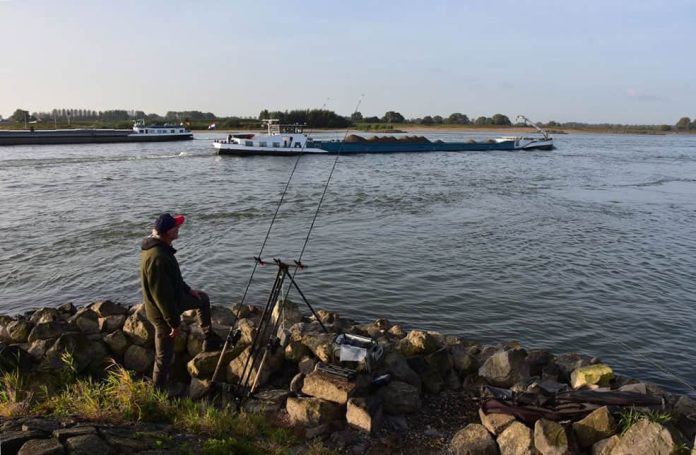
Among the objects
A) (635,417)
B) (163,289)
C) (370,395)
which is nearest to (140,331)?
(163,289)

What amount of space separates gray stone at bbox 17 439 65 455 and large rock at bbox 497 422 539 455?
4069mm

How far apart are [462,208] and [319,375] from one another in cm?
1880

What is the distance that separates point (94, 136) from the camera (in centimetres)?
7056

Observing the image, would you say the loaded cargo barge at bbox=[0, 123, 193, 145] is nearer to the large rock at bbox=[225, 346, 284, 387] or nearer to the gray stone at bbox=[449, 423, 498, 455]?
the large rock at bbox=[225, 346, 284, 387]

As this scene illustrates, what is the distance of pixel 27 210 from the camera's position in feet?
73.4

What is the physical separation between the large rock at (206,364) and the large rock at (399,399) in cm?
199

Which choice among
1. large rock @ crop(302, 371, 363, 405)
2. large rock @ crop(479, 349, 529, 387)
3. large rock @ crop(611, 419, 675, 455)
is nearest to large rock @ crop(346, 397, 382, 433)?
large rock @ crop(302, 371, 363, 405)

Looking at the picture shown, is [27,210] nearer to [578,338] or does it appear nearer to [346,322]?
[346,322]

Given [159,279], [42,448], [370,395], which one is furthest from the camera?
[370,395]

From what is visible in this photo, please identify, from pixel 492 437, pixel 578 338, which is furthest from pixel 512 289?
pixel 492 437

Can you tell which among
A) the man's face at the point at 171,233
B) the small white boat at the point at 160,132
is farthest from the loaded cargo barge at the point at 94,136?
the man's face at the point at 171,233

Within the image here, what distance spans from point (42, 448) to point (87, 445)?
32cm

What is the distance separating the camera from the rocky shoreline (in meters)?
4.95

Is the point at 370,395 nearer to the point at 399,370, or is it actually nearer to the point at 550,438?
the point at 399,370
